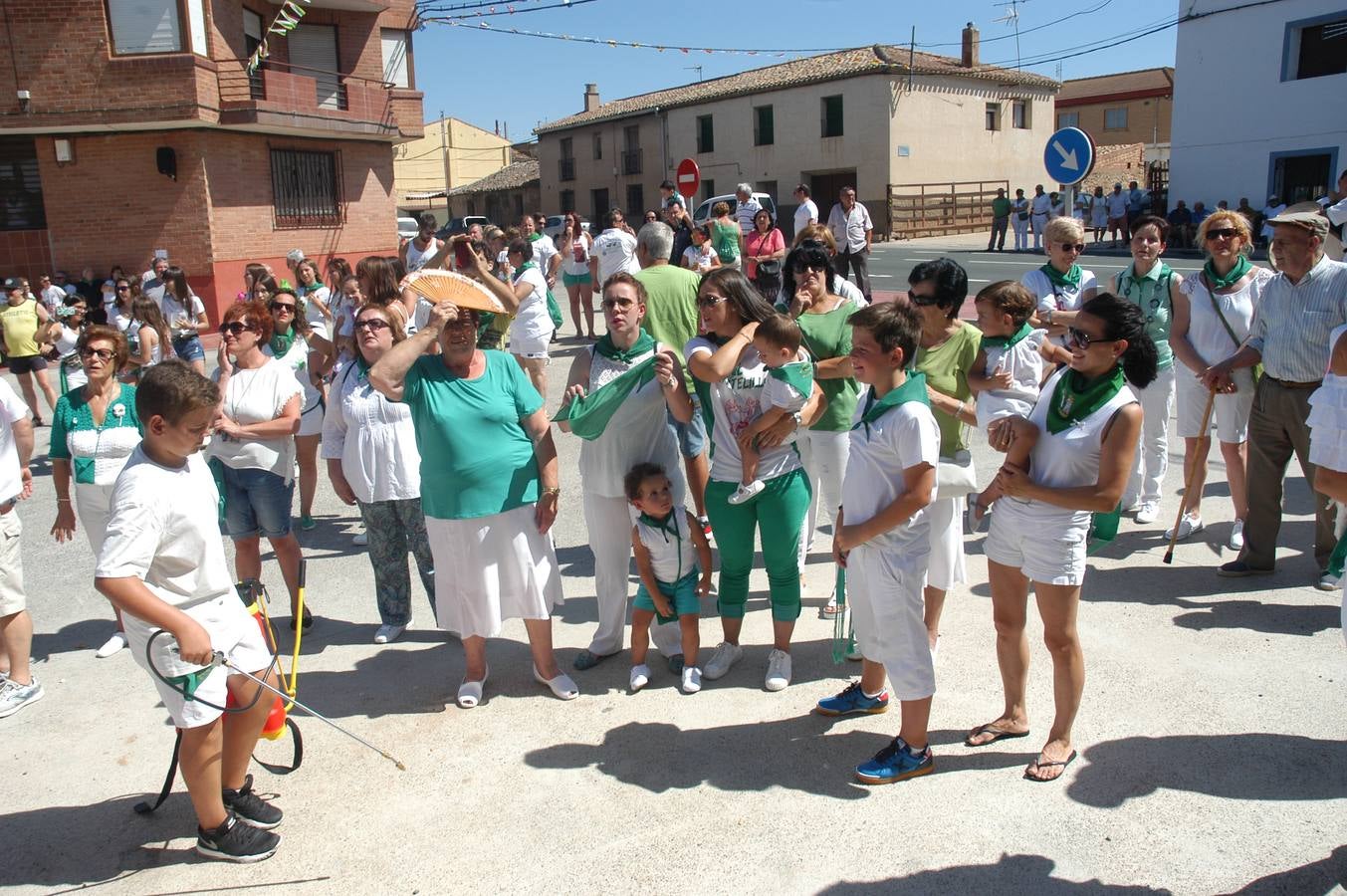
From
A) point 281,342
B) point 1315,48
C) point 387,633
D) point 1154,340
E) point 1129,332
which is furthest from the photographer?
point 1315,48

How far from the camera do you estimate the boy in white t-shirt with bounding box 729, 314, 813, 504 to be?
400cm

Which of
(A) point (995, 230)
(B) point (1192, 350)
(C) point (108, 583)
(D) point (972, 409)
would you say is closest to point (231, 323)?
(C) point (108, 583)

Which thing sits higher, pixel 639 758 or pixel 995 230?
pixel 995 230

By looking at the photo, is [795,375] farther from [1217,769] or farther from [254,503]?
[254,503]

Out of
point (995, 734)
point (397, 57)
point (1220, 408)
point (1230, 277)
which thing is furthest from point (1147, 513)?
point (397, 57)

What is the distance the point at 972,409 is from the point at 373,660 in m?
3.14

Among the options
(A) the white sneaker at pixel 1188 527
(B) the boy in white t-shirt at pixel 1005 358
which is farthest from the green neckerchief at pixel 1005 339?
(A) the white sneaker at pixel 1188 527

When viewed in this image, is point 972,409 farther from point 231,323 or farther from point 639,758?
point 231,323

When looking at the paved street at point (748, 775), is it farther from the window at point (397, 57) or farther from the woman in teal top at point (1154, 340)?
the window at point (397, 57)

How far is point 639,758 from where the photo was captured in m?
3.81

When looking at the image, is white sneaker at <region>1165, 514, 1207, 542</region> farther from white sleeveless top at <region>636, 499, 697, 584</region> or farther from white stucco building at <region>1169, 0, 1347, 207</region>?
white stucco building at <region>1169, 0, 1347, 207</region>

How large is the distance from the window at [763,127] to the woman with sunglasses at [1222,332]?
39.6 m

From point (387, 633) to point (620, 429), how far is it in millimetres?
1801

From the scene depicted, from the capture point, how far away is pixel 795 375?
4055 mm
